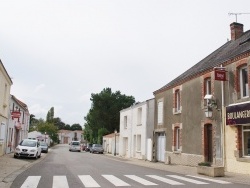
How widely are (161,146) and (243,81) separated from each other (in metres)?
11.5

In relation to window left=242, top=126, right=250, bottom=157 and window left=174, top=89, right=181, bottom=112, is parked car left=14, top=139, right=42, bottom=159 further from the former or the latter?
window left=242, top=126, right=250, bottom=157

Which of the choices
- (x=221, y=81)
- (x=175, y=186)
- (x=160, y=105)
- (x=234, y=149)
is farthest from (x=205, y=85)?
(x=175, y=186)

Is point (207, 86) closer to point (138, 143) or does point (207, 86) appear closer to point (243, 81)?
point (243, 81)

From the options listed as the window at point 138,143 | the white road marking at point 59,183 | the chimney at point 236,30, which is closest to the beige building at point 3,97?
the white road marking at point 59,183

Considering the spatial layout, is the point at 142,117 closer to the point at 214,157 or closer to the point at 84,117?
the point at 214,157

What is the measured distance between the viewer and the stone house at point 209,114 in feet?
55.6

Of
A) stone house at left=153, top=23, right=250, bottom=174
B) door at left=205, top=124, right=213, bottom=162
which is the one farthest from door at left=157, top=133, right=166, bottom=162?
door at left=205, top=124, right=213, bottom=162

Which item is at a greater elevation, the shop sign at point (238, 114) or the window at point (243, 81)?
the window at point (243, 81)

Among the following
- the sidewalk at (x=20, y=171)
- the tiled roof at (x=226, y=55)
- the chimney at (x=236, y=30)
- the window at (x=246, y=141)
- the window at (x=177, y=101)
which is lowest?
the sidewalk at (x=20, y=171)

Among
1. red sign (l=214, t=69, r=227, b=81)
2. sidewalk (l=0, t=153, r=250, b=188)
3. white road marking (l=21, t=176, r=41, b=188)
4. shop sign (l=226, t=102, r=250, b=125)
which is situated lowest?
sidewalk (l=0, t=153, r=250, b=188)

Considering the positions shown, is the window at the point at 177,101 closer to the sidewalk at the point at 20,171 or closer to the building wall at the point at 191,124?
the building wall at the point at 191,124

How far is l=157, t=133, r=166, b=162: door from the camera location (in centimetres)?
2652

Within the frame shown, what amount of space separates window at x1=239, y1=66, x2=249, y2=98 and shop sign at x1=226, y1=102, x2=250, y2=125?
2.81ft

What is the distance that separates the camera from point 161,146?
27078 mm
